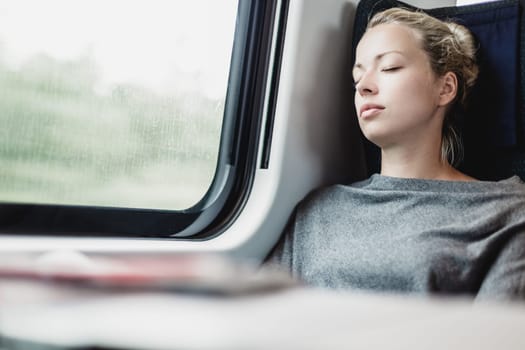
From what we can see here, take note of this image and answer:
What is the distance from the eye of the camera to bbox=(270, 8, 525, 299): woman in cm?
133

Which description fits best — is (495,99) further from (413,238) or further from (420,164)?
(413,238)

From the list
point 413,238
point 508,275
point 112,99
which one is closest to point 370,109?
point 413,238

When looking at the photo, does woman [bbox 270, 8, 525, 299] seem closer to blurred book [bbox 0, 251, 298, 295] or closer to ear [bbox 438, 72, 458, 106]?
ear [bbox 438, 72, 458, 106]

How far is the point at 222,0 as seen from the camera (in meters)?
1.62

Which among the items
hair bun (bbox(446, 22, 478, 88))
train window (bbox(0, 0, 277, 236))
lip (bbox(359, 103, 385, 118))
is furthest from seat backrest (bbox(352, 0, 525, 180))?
train window (bbox(0, 0, 277, 236))

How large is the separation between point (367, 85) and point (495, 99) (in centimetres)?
35

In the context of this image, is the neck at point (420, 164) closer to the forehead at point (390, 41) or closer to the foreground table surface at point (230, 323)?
the forehead at point (390, 41)

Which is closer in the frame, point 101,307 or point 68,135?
point 101,307

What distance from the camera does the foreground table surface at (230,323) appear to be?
0.40m

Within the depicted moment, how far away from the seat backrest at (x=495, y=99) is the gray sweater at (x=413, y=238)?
0.12 meters

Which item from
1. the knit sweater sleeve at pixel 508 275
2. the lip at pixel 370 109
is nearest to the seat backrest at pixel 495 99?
the lip at pixel 370 109

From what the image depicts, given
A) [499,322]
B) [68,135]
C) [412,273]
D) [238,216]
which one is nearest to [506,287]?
[412,273]

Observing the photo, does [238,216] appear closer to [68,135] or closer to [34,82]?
[68,135]

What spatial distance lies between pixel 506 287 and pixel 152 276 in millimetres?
975
